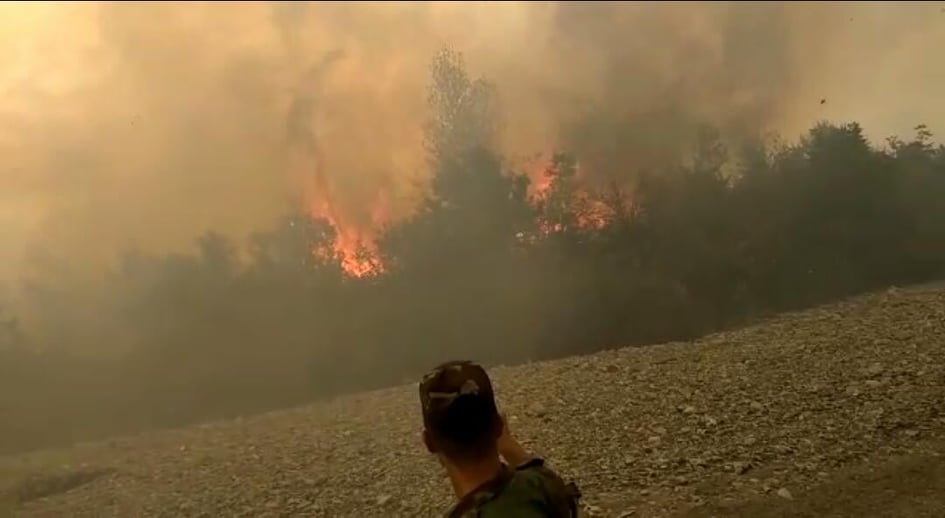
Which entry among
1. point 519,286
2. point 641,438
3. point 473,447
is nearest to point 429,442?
Answer: point 473,447

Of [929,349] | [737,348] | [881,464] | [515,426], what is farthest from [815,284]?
[881,464]

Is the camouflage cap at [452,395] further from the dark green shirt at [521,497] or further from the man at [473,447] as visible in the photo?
the dark green shirt at [521,497]

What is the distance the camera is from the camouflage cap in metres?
2.21

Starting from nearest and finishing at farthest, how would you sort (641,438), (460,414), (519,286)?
(460,414) → (641,438) → (519,286)

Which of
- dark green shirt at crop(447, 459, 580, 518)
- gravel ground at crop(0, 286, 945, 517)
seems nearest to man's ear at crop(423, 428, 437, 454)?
dark green shirt at crop(447, 459, 580, 518)

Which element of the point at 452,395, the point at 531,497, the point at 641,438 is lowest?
the point at 641,438

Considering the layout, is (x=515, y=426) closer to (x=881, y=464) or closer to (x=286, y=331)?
(x=881, y=464)

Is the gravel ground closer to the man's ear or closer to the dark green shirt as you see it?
the dark green shirt

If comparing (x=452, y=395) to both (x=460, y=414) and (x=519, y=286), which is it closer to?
(x=460, y=414)

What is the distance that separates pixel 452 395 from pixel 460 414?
0.05 m

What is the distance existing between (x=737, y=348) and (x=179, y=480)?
676cm

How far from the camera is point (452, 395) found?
2207 millimetres

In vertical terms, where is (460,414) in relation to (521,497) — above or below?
above

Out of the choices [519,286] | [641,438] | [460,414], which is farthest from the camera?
[519,286]
